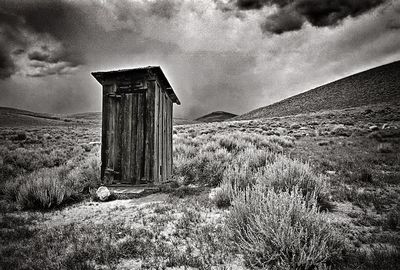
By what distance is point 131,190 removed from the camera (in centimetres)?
537

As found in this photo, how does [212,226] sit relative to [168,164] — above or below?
below

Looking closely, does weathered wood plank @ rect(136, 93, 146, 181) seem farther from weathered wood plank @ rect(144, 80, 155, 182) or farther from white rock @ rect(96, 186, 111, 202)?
white rock @ rect(96, 186, 111, 202)

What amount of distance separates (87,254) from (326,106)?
5104 centimetres

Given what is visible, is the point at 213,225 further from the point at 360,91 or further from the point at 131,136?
the point at 360,91

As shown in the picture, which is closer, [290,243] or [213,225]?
[290,243]

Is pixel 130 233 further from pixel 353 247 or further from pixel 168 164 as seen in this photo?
pixel 168 164

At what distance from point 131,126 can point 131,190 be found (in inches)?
66.8

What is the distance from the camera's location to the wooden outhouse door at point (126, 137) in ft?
18.5

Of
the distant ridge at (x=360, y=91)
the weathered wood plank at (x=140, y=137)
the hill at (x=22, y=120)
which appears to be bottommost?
the weathered wood plank at (x=140, y=137)

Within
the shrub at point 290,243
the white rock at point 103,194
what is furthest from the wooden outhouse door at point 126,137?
the shrub at point 290,243

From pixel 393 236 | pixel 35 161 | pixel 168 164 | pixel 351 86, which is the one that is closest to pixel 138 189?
→ pixel 168 164

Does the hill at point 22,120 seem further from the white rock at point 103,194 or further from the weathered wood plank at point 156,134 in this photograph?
the weathered wood plank at point 156,134

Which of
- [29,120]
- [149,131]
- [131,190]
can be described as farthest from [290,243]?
[29,120]

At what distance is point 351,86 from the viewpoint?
174 ft
